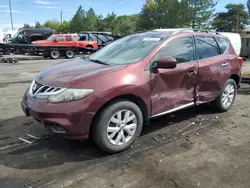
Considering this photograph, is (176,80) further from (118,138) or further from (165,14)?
(165,14)

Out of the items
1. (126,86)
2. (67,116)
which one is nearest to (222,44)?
(126,86)

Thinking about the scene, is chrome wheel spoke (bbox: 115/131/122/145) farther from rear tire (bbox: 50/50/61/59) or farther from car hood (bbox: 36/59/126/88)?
rear tire (bbox: 50/50/61/59)

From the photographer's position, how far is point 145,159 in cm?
383

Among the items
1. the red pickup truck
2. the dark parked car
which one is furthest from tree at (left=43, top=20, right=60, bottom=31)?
the red pickup truck

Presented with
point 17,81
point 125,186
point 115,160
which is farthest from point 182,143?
point 17,81

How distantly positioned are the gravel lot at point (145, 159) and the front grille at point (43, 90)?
0.83m

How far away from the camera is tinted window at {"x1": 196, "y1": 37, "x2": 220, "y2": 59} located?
16.9 feet

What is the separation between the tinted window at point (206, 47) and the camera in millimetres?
5164

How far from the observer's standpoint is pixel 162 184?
3260 millimetres

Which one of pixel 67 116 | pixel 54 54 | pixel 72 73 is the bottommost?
pixel 54 54

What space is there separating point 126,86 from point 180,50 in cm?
142

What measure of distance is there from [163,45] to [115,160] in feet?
6.22

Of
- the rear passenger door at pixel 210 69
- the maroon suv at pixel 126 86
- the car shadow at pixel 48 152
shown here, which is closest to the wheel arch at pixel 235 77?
the rear passenger door at pixel 210 69

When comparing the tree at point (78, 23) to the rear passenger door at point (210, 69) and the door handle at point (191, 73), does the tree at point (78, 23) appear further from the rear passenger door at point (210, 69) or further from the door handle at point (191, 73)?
the door handle at point (191, 73)
